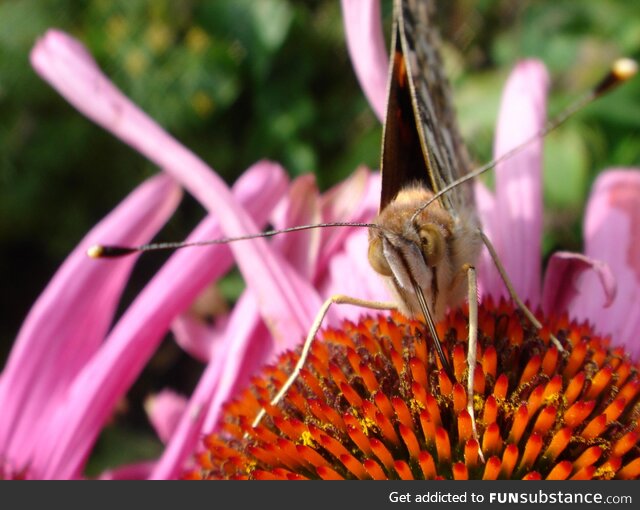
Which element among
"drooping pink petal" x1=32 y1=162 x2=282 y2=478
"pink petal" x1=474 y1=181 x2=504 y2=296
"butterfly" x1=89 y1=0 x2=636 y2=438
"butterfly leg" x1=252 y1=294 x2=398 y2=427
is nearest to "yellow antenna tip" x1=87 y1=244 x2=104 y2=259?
"butterfly" x1=89 y1=0 x2=636 y2=438

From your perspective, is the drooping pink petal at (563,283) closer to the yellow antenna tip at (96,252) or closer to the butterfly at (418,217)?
the butterfly at (418,217)

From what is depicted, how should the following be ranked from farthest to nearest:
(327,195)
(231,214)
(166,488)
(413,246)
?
(327,195), (231,214), (166,488), (413,246)

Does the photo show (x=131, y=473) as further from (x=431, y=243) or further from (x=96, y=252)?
(x=431, y=243)

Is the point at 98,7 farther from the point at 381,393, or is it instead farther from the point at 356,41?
the point at 381,393

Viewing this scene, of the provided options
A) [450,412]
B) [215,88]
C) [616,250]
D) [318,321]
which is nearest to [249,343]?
[318,321]

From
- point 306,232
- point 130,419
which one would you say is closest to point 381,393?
point 306,232

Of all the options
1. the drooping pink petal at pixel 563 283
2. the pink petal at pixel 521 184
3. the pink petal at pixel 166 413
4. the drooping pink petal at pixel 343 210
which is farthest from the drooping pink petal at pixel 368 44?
the pink petal at pixel 166 413
